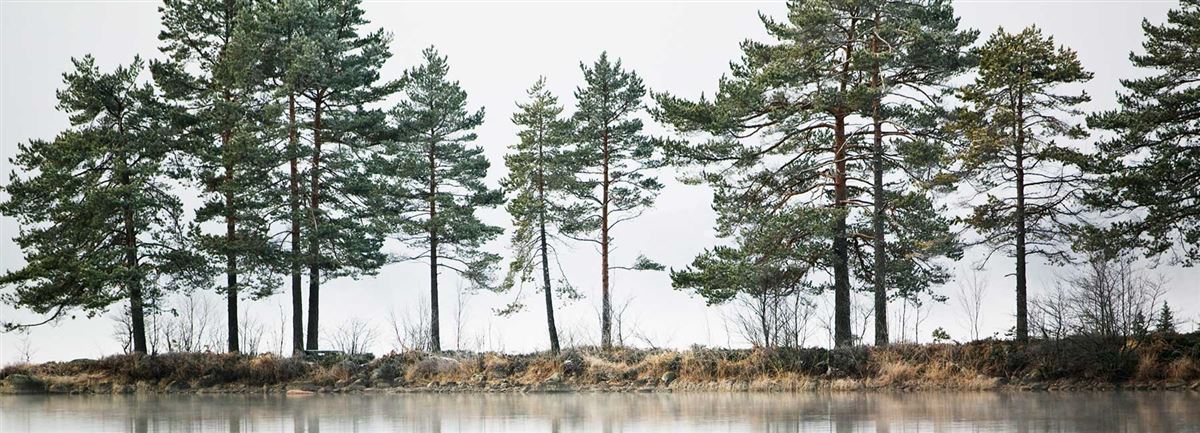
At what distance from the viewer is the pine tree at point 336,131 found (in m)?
37.9

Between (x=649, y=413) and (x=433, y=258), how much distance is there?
1862cm

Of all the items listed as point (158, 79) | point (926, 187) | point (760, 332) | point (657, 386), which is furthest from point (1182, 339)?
point (158, 79)

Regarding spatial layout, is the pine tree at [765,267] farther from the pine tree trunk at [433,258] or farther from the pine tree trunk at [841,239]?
the pine tree trunk at [433,258]

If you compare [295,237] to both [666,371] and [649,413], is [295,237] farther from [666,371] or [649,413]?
[649,413]

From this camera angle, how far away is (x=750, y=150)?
33469 millimetres

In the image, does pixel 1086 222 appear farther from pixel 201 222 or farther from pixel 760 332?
pixel 201 222

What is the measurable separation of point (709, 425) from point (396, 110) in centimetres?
2351

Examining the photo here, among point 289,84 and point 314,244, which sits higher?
point 289,84

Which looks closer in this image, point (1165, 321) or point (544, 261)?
point (1165, 321)

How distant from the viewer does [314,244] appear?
125 feet

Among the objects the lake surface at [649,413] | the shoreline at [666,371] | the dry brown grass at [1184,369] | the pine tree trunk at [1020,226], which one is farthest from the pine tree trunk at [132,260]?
the dry brown grass at [1184,369]

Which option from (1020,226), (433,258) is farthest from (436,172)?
(1020,226)

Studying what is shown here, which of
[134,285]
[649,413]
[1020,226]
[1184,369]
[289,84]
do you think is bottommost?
[649,413]

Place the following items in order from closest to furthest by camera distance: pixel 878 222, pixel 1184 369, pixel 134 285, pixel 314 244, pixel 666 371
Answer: pixel 1184 369 < pixel 878 222 < pixel 666 371 < pixel 314 244 < pixel 134 285
